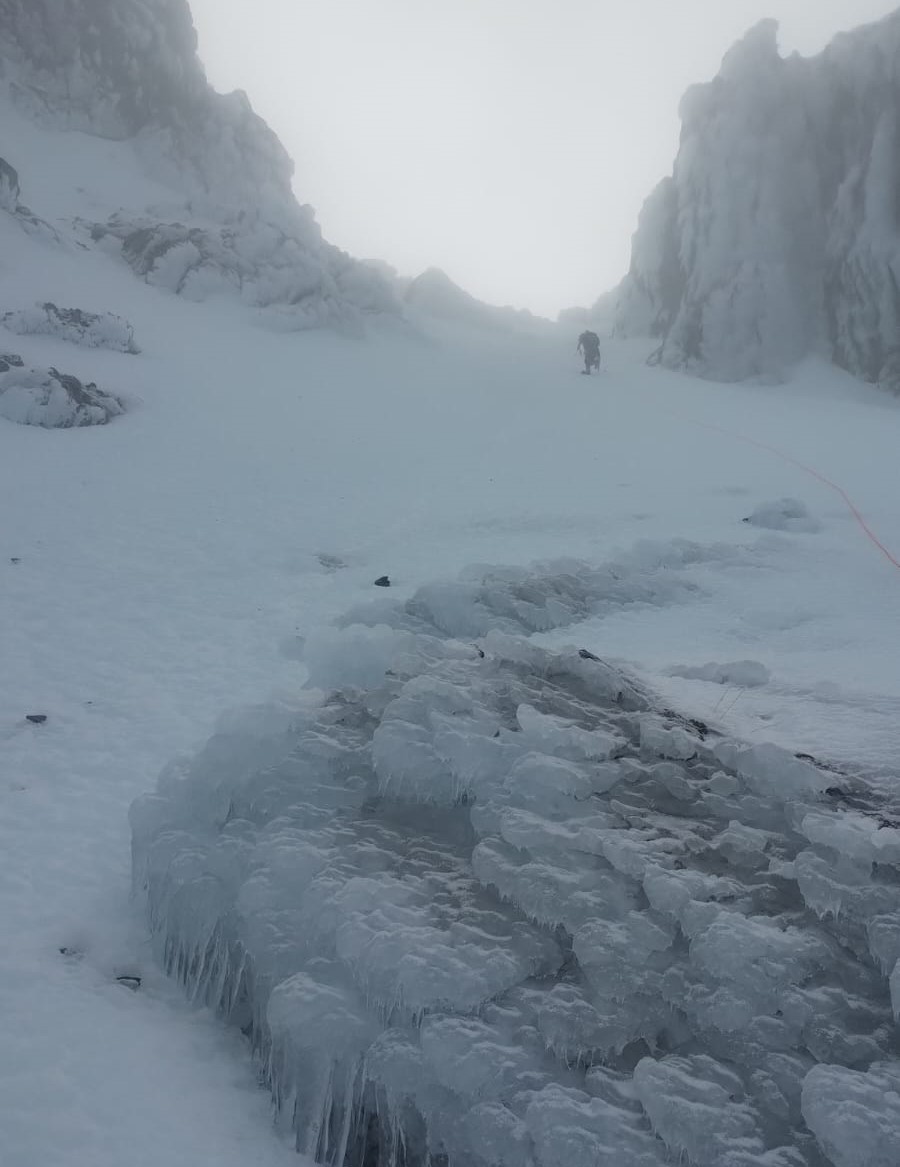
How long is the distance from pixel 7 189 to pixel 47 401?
15.9 metres

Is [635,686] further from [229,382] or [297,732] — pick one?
[229,382]

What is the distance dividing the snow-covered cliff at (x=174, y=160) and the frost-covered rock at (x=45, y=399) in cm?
1384

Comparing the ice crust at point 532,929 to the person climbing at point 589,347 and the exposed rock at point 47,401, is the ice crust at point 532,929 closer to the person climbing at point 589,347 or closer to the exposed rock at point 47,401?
the exposed rock at point 47,401

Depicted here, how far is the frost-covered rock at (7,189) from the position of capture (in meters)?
25.8

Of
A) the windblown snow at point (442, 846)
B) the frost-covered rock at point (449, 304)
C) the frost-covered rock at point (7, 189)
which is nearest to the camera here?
the windblown snow at point (442, 846)

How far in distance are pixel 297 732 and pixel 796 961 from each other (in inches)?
106

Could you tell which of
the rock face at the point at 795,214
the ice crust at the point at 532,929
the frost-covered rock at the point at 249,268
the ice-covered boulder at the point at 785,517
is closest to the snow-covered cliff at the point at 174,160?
the frost-covered rock at the point at 249,268

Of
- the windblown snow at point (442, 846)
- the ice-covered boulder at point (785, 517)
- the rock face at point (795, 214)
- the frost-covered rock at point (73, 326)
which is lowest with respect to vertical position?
the windblown snow at point (442, 846)

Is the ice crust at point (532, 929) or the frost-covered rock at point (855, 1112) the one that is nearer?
the frost-covered rock at point (855, 1112)

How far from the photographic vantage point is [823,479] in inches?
653

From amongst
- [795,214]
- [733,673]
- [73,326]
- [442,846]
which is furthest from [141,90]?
[442,846]

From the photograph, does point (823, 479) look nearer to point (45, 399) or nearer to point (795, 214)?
point (45, 399)

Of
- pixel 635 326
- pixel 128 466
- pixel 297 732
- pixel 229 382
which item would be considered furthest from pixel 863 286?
pixel 297 732

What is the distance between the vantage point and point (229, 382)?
21.2m
